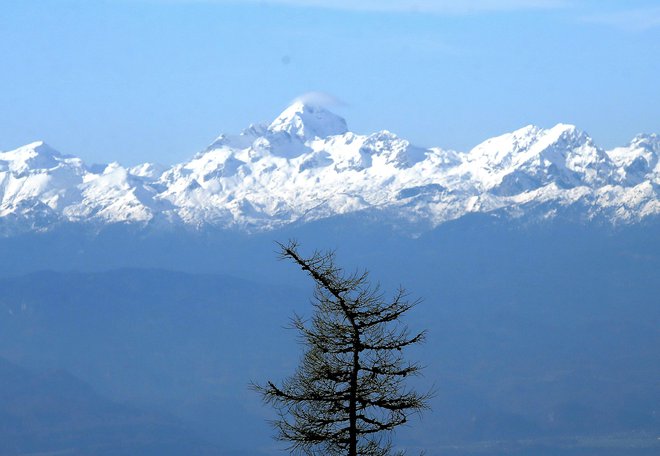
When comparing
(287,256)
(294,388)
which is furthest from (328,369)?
(287,256)

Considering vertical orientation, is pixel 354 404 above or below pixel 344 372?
below

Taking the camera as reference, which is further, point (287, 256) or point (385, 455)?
point (385, 455)

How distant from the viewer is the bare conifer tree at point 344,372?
2072cm

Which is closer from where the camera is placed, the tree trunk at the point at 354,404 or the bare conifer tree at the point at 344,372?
the bare conifer tree at the point at 344,372

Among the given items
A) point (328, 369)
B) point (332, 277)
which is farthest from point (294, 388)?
point (332, 277)

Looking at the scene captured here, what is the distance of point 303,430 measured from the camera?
21.5 m

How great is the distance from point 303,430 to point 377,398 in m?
1.21

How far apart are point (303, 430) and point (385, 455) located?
1320mm

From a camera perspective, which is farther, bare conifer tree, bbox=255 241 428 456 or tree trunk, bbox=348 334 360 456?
tree trunk, bbox=348 334 360 456

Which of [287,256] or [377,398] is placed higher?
[287,256]

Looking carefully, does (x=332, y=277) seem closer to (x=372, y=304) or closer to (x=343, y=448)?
(x=372, y=304)

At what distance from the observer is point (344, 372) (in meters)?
21.3

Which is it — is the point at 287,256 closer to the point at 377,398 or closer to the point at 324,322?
the point at 324,322

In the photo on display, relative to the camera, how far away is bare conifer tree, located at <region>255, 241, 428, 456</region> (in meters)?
20.7
